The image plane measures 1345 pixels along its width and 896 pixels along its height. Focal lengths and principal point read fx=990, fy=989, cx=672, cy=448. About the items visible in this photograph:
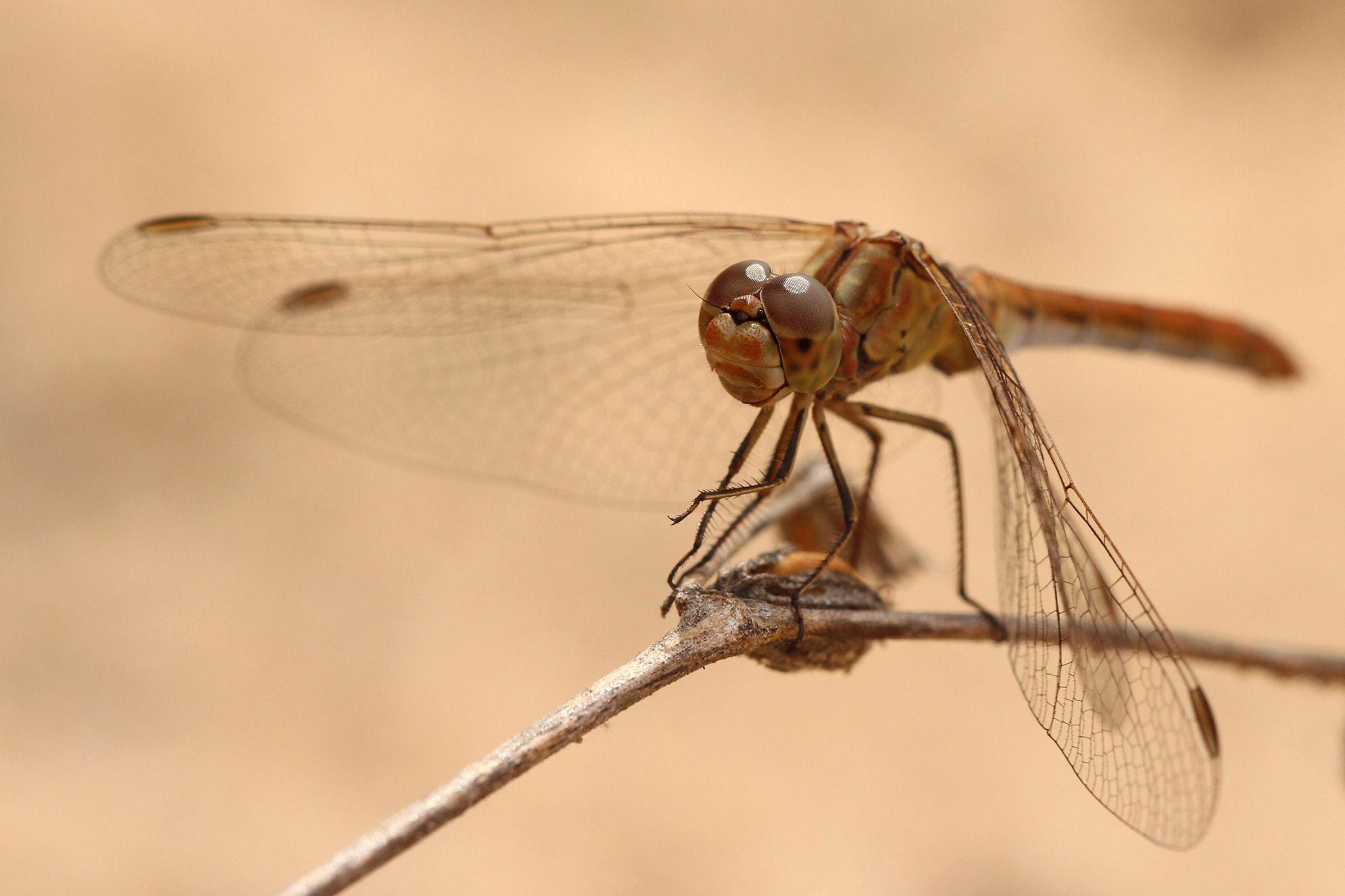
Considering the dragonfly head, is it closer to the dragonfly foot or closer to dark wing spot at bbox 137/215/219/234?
the dragonfly foot

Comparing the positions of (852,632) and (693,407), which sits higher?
(693,407)

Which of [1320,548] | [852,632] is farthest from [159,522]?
[1320,548]

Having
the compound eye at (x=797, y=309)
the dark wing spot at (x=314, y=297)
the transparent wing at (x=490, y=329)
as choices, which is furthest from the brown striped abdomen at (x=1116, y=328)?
the dark wing spot at (x=314, y=297)

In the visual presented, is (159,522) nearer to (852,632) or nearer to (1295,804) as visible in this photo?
(852,632)

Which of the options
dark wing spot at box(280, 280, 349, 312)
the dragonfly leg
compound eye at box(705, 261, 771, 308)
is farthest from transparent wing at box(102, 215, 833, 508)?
compound eye at box(705, 261, 771, 308)

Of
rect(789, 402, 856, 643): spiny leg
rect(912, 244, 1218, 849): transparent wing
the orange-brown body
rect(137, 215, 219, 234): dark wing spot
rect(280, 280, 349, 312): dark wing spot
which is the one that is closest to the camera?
rect(789, 402, 856, 643): spiny leg

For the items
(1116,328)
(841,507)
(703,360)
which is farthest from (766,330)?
(1116,328)

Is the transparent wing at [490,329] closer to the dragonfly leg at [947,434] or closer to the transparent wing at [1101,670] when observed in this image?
the dragonfly leg at [947,434]

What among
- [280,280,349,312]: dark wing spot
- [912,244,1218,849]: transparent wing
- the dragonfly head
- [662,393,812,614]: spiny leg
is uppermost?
[280,280,349,312]: dark wing spot

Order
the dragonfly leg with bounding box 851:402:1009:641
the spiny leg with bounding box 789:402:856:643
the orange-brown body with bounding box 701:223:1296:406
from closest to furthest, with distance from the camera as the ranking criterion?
the spiny leg with bounding box 789:402:856:643, the orange-brown body with bounding box 701:223:1296:406, the dragonfly leg with bounding box 851:402:1009:641
